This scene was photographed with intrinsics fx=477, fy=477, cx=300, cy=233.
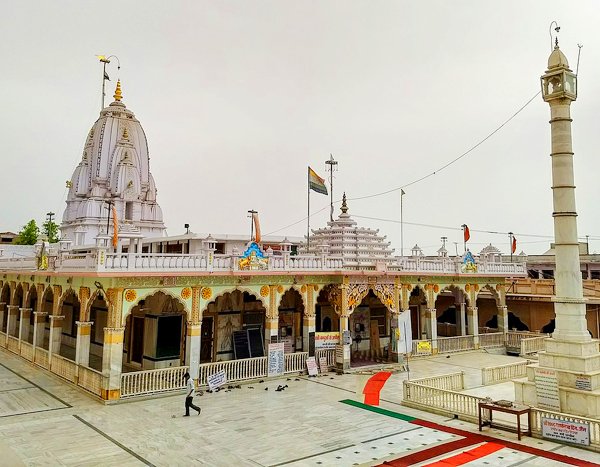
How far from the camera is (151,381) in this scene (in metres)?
17.9

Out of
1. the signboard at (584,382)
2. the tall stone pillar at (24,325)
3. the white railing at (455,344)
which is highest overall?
the tall stone pillar at (24,325)

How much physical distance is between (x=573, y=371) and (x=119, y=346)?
14721mm

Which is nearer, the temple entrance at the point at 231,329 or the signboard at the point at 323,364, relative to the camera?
the signboard at the point at 323,364

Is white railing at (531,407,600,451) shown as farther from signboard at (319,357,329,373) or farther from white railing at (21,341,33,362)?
white railing at (21,341,33,362)

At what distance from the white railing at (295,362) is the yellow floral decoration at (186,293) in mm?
5379

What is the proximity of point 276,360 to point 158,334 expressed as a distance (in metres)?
5.22

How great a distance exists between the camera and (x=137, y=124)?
153 ft

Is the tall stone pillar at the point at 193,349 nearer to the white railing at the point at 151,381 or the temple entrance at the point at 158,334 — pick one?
the white railing at the point at 151,381

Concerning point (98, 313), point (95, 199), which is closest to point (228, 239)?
point (98, 313)

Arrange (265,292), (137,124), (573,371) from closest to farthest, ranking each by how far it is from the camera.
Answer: (573,371), (265,292), (137,124)

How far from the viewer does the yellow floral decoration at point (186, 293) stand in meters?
18.5

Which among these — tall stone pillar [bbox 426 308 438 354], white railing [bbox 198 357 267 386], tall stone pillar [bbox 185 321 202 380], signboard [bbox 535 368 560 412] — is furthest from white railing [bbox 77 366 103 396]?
tall stone pillar [bbox 426 308 438 354]

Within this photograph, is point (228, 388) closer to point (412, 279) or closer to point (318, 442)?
point (318, 442)

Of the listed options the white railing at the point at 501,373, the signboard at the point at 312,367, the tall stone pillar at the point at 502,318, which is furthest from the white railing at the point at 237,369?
the tall stone pillar at the point at 502,318
